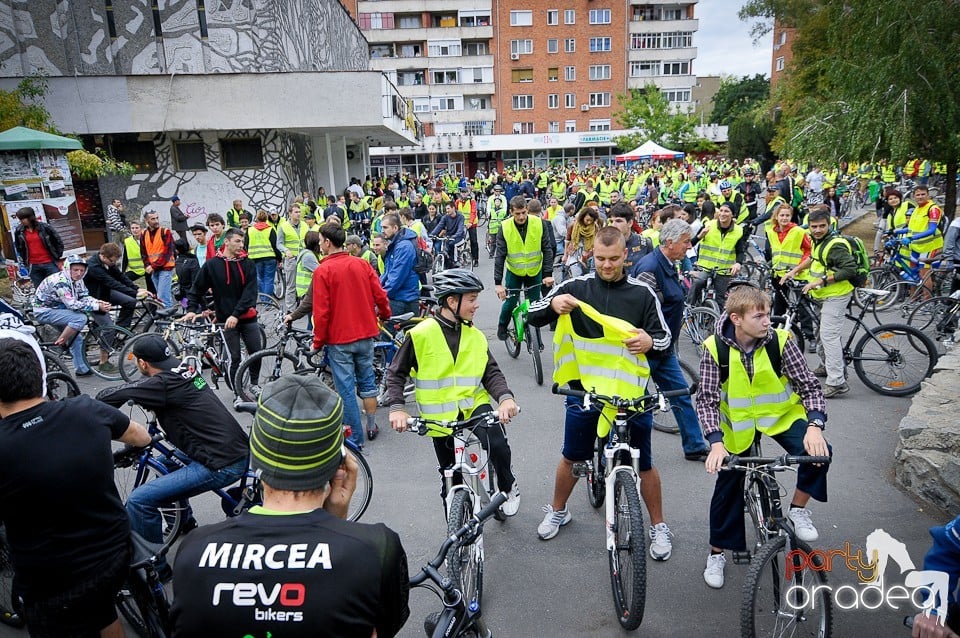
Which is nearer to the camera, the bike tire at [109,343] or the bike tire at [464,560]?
the bike tire at [464,560]

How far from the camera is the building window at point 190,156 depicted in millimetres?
20922

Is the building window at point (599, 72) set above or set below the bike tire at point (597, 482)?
above

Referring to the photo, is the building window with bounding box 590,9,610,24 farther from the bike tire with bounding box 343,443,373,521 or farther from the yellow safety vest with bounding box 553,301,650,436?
the bike tire with bounding box 343,443,373,521

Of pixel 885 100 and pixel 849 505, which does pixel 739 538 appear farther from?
pixel 885 100

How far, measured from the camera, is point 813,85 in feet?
85.0

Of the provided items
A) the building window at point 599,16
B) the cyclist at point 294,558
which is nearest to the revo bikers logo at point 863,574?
the cyclist at point 294,558

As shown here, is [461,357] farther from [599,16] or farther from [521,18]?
[599,16]

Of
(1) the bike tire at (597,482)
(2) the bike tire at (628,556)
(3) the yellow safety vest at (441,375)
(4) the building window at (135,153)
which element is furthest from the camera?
(4) the building window at (135,153)

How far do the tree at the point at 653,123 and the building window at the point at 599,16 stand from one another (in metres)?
8.01

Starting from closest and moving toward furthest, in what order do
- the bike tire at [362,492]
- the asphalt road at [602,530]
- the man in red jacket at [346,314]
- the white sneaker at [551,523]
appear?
the asphalt road at [602,530] → the white sneaker at [551,523] → the bike tire at [362,492] → the man in red jacket at [346,314]

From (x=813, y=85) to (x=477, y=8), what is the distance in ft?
133

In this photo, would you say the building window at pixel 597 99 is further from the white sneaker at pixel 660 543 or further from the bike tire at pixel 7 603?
the bike tire at pixel 7 603

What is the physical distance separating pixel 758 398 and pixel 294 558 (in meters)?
2.91

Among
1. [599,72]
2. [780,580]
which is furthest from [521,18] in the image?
[780,580]
